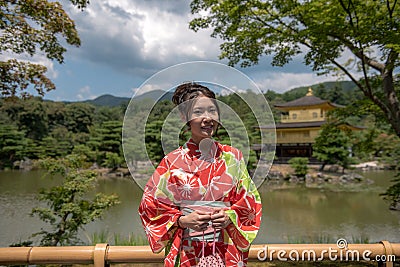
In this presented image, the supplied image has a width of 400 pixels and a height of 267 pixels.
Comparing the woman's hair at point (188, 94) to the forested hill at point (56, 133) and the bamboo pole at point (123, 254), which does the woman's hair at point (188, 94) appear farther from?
the forested hill at point (56, 133)

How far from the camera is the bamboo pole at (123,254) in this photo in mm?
1685

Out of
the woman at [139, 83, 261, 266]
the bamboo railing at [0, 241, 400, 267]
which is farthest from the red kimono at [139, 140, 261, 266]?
the bamboo railing at [0, 241, 400, 267]

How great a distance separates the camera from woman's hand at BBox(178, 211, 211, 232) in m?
1.07

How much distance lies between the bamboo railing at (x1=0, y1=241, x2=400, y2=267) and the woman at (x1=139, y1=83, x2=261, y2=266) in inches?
22.0

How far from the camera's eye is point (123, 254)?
Result: 1.70 metres

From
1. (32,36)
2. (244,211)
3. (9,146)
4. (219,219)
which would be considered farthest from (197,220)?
(9,146)

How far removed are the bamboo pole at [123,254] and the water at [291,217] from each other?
3078 mm

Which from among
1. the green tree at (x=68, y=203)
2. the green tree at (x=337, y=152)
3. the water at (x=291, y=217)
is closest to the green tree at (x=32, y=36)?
the green tree at (x=68, y=203)

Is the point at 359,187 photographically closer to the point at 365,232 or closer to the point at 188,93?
the point at 365,232

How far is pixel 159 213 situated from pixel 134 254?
2.17ft

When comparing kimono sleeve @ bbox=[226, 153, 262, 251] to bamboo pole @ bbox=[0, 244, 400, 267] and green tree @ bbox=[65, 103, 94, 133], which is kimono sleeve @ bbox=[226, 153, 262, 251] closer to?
bamboo pole @ bbox=[0, 244, 400, 267]

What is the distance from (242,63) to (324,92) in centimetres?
4411

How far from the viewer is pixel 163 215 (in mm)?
1147

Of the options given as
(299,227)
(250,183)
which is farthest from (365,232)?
(250,183)
